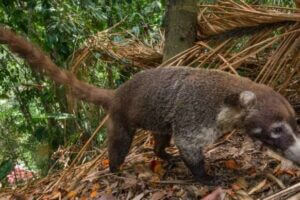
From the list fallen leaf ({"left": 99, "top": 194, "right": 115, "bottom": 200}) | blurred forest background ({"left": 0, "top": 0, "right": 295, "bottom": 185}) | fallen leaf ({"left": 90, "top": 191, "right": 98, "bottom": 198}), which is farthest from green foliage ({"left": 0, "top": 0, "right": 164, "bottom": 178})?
fallen leaf ({"left": 99, "top": 194, "right": 115, "bottom": 200})

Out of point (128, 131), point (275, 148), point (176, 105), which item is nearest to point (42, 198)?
point (128, 131)

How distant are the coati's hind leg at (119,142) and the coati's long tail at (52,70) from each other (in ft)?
0.76

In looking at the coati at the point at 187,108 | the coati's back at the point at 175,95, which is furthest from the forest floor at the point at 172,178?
the coati's back at the point at 175,95

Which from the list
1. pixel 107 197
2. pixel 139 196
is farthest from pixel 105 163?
pixel 139 196

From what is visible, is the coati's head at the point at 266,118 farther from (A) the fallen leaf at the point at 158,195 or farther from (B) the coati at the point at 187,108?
(A) the fallen leaf at the point at 158,195

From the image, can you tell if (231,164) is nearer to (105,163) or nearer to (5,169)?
(105,163)

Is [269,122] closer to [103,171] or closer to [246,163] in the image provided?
[246,163]

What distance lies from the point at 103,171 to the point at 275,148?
1.51 meters

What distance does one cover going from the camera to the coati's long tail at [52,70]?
13.2ft

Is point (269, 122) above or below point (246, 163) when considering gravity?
above

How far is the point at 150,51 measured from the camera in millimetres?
5254

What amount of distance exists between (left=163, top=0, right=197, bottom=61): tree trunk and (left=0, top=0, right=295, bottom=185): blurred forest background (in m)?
0.20

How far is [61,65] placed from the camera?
5461 millimetres

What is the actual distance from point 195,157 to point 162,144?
0.59 m
